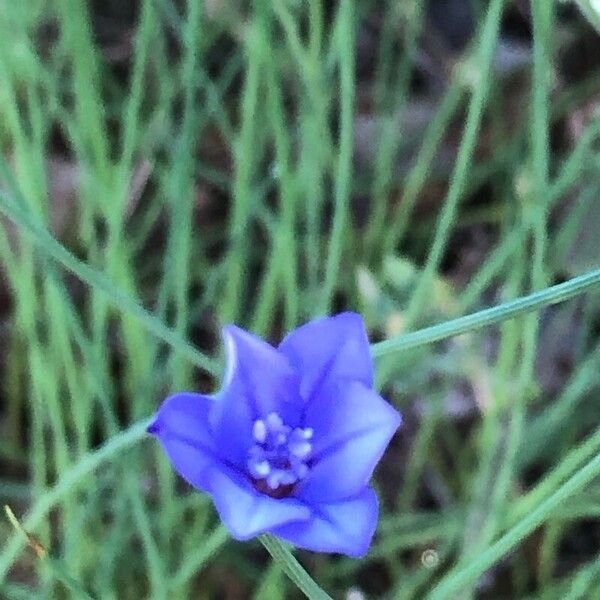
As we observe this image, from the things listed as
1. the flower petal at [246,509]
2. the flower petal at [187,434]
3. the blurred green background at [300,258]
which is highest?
the flower petal at [187,434]

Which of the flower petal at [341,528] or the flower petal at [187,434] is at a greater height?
the flower petal at [187,434]

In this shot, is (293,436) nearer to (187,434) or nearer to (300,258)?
(187,434)

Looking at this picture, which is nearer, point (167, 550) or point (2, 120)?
point (167, 550)

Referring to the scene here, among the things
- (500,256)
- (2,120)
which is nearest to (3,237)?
(2,120)

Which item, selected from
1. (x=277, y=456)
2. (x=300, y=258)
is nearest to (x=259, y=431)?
(x=277, y=456)

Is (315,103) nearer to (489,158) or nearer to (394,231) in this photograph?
(394,231)

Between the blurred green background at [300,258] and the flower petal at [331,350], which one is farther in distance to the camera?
the blurred green background at [300,258]
